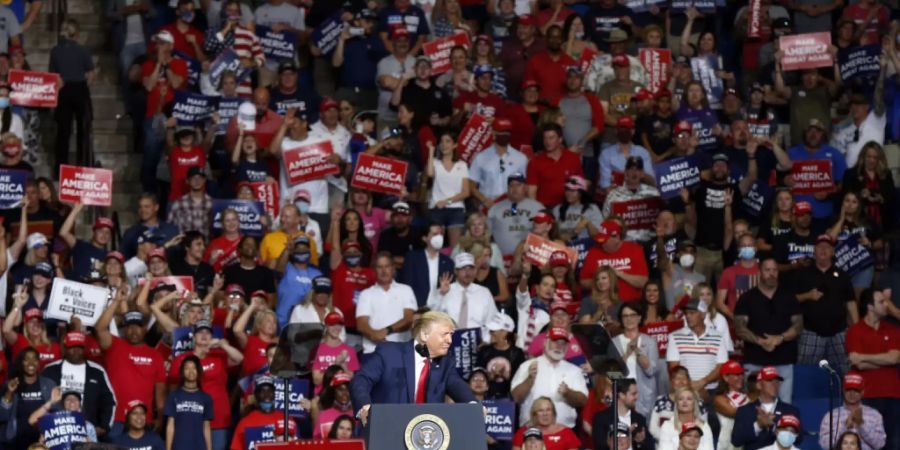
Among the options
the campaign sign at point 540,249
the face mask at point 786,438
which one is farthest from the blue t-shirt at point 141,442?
the face mask at point 786,438

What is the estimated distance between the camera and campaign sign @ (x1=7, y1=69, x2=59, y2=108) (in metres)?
20.5

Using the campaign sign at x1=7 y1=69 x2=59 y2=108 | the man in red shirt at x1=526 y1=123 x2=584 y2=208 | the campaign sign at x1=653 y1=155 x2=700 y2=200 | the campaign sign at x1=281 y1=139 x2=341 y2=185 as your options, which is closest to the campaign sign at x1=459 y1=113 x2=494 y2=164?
the man in red shirt at x1=526 y1=123 x2=584 y2=208

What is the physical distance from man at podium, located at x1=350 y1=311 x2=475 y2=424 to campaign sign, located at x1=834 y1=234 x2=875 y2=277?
30.9 feet

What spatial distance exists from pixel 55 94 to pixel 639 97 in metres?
5.92

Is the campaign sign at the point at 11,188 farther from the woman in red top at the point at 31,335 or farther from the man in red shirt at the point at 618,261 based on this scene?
the man in red shirt at the point at 618,261

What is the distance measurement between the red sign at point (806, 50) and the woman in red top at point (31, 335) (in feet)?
28.8

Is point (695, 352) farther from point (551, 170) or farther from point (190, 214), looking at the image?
point (190, 214)

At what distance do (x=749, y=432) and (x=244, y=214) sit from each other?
525 centimetres

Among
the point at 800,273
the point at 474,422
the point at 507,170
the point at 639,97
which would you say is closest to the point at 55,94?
the point at 507,170

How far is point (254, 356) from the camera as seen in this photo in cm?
1811

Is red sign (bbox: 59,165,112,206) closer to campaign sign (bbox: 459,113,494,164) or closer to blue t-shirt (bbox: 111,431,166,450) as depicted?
blue t-shirt (bbox: 111,431,166,450)

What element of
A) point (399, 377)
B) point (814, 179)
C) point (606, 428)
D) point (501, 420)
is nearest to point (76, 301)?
point (501, 420)

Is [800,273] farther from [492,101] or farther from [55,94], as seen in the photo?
[55,94]

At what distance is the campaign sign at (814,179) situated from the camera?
2105 centimetres
